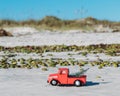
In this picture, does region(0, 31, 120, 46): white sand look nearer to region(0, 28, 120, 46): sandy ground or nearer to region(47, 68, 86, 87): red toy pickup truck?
region(0, 28, 120, 46): sandy ground

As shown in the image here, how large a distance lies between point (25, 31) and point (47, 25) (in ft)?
10.0

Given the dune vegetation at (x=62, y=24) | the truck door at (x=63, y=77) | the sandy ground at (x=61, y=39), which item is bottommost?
the truck door at (x=63, y=77)

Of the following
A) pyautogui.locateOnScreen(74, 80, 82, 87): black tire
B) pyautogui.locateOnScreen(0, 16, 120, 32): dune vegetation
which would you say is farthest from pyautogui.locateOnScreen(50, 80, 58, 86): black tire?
pyautogui.locateOnScreen(0, 16, 120, 32): dune vegetation

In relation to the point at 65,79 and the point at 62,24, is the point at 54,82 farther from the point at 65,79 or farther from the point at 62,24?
the point at 62,24

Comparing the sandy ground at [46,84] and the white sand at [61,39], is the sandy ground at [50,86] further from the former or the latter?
the white sand at [61,39]

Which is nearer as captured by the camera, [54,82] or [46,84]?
[54,82]

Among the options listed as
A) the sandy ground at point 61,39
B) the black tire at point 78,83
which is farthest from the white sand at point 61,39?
the black tire at point 78,83

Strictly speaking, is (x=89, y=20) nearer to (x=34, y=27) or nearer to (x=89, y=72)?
(x=34, y=27)

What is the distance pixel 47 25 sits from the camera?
39.2 meters

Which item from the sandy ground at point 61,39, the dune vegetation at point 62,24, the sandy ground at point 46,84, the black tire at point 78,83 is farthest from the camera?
the dune vegetation at point 62,24

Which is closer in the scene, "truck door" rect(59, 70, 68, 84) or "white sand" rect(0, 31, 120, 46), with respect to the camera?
"truck door" rect(59, 70, 68, 84)

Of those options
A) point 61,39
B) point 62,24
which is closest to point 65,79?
point 61,39

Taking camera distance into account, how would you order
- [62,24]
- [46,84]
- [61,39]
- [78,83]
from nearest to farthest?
[78,83] < [46,84] < [61,39] < [62,24]

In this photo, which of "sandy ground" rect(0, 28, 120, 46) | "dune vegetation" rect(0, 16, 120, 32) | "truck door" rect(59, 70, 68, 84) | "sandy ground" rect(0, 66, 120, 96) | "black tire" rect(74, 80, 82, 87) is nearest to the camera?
"sandy ground" rect(0, 66, 120, 96)
